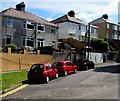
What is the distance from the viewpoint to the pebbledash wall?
3182 centimetres

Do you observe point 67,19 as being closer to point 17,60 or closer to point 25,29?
point 25,29

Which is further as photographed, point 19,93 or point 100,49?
point 100,49

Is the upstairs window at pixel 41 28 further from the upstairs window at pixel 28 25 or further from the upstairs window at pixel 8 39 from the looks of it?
the upstairs window at pixel 8 39

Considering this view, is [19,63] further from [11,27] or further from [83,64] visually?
[11,27]

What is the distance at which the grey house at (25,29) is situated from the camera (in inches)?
1836

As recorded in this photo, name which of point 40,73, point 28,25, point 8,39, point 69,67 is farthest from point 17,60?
point 28,25

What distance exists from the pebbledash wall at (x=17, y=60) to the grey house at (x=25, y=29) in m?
8.89

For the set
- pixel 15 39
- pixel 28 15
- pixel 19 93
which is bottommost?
pixel 19 93

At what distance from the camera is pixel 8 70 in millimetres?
32500

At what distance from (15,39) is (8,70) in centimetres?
1610

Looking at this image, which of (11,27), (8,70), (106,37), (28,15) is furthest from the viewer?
(106,37)

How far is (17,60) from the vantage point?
34312 mm

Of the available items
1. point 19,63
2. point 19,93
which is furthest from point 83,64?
point 19,93

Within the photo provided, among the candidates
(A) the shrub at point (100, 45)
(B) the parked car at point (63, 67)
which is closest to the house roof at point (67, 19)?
(A) the shrub at point (100, 45)
